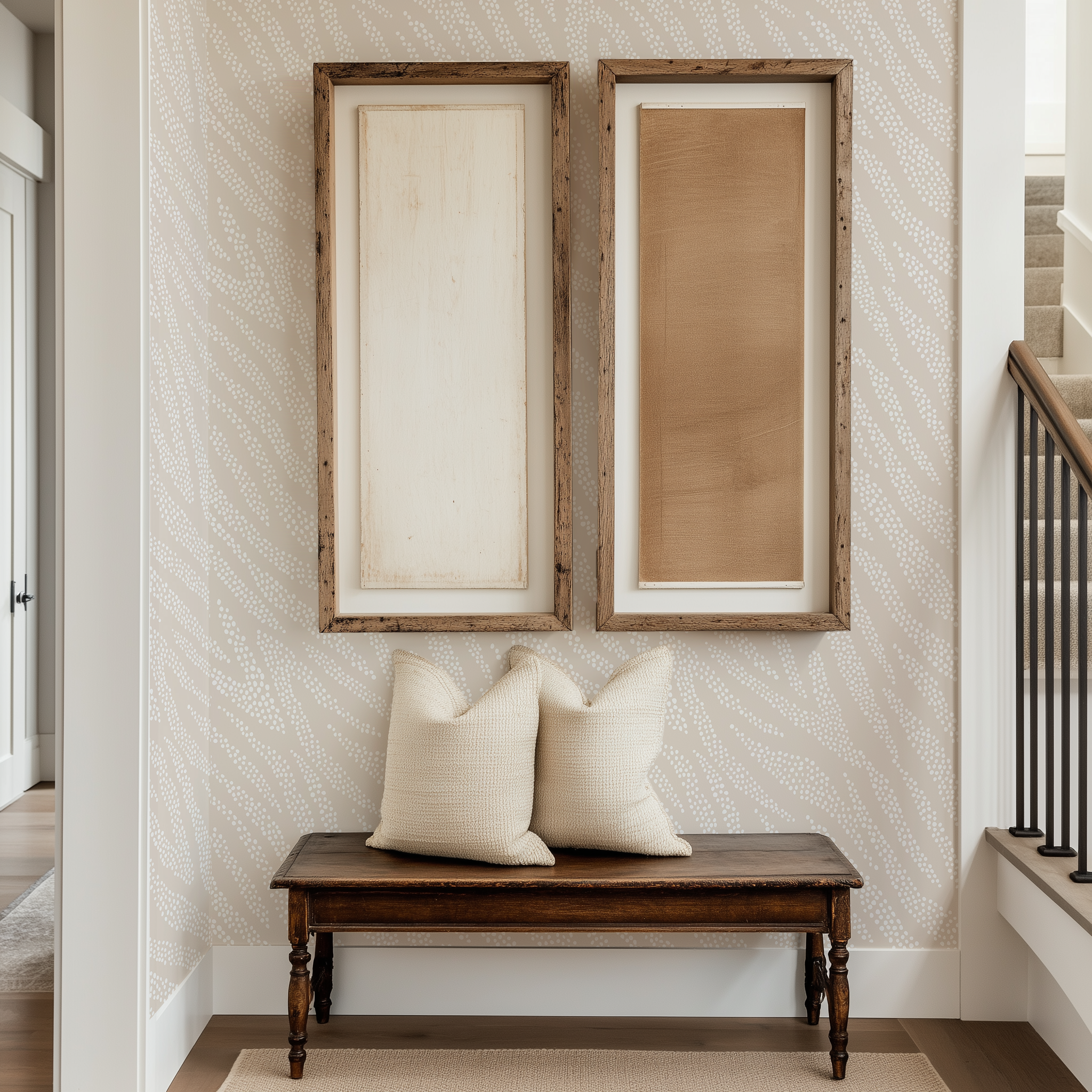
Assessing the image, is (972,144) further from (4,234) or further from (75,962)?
(4,234)

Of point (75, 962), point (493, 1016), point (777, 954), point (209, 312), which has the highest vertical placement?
point (209, 312)

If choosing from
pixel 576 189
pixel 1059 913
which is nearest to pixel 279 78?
pixel 576 189

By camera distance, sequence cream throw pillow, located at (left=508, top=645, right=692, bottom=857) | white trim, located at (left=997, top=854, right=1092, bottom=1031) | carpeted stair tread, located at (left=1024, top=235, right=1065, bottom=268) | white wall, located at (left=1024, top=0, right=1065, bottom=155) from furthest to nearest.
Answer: white wall, located at (left=1024, top=0, right=1065, bottom=155)
carpeted stair tread, located at (left=1024, top=235, right=1065, bottom=268)
cream throw pillow, located at (left=508, top=645, right=692, bottom=857)
white trim, located at (left=997, top=854, right=1092, bottom=1031)

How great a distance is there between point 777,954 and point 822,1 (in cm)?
224

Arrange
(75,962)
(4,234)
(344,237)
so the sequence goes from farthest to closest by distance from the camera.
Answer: (4,234), (344,237), (75,962)

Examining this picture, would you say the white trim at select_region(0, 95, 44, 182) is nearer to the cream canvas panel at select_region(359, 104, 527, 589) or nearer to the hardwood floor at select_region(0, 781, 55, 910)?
the cream canvas panel at select_region(359, 104, 527, 589)

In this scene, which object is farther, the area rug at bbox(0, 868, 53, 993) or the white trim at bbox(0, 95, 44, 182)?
the white trim at bbox(0, 95, 44, 182)

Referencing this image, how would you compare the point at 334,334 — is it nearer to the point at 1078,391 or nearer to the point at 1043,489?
the point at 1043,489

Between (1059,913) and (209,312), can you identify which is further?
(209,312)

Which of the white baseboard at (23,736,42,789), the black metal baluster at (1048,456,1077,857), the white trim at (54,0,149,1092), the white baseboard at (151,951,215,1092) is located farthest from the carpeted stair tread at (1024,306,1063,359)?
the white baseboard at (23,736,42,789)

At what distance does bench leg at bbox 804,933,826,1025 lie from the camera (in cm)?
200

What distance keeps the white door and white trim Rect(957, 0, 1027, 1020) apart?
334cm

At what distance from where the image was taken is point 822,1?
6.82ft

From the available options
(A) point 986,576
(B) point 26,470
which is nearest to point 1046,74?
(A) point 986,576
